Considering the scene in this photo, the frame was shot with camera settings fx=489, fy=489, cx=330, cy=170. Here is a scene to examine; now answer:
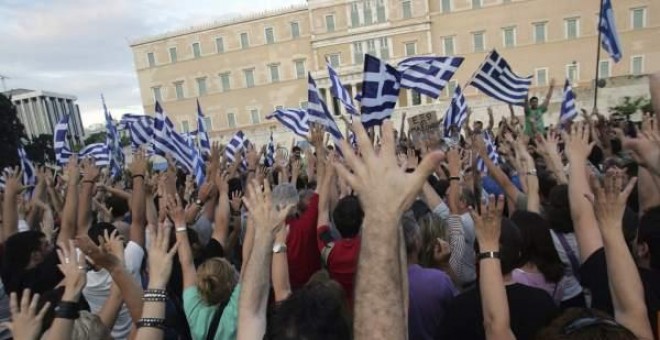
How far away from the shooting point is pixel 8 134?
29.2 m

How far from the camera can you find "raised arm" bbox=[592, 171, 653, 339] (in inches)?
68.3

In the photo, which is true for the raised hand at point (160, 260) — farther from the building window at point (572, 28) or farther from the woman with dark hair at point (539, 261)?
the building window at point (572, 28)

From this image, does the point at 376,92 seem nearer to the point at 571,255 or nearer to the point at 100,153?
the point at 571,255

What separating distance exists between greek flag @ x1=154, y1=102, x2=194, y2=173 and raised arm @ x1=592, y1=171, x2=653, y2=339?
21.4 feet

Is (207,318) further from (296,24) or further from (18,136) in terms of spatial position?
(296,24)

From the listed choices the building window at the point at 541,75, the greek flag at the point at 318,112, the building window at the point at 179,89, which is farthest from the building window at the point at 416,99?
the greek flag at the point at 318,112

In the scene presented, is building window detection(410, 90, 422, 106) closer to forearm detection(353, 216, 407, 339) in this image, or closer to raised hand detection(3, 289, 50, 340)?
raised hand detection(3, 289, 50, 340)

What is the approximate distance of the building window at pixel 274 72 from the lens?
46797 mm

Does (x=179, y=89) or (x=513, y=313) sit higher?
(x=179, y=89)

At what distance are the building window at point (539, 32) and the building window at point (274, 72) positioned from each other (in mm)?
22860

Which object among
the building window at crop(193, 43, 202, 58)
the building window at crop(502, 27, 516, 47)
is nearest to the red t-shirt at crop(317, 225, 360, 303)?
the building window at crop(502, 27, 516, 47)

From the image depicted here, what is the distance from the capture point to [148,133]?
35.3 ft

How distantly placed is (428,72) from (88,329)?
5.70m

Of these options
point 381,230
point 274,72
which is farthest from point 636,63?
point 381,230
